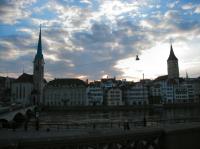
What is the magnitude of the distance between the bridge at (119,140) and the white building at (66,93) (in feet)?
467

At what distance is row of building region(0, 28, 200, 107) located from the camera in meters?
143

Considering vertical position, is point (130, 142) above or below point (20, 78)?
below

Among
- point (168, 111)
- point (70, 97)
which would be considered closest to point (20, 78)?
point (70, 97)

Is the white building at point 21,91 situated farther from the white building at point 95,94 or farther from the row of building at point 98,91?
the white building at point 95,94

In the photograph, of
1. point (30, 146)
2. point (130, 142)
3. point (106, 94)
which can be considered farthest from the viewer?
point (106, 94)

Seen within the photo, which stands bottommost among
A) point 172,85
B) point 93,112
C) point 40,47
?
point 93,112

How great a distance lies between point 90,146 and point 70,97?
5787 inches

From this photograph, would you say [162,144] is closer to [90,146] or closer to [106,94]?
[90,146]

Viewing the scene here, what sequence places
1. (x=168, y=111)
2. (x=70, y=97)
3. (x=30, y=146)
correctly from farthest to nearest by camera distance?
(x=70, y=97)
(x=168, y=111)
(x=30, y=146)

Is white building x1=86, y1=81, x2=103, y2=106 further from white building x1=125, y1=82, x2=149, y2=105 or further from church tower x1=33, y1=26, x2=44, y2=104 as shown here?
church tower x1=33, y1=26, x2=44, y2=104

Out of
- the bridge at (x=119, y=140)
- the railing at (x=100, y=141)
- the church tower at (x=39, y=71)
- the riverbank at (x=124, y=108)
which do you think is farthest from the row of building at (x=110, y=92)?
the railing at (x=100, y=141)

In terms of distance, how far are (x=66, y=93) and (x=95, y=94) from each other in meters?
15.0

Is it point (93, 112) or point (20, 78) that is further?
point (20, 78)

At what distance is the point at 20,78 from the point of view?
16088cm
